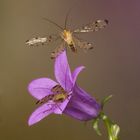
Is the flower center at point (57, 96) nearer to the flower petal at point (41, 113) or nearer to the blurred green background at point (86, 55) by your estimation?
the flower petal at point (41, 113)

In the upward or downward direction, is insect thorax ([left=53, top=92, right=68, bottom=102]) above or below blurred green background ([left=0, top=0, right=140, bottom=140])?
above


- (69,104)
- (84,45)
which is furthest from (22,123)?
(69,104)

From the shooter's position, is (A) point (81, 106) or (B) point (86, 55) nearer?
(A) point (81, 106)

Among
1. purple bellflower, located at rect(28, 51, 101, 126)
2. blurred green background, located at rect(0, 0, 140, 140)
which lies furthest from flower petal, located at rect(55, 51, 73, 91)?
blurred green background, located at rect(0, 0, 140, 140)

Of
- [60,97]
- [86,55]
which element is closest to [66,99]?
[60,97]

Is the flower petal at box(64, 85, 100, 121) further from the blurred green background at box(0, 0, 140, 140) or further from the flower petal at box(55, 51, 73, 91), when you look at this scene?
the blurred green background at box(0, 0, 140, 140)

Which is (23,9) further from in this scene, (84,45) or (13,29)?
(84,45)

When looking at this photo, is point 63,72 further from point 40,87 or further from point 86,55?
point 86,55
